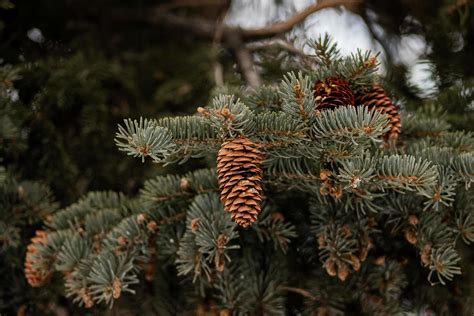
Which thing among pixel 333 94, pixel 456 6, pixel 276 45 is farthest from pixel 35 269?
pixel 456 6

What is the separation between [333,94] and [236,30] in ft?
1.87

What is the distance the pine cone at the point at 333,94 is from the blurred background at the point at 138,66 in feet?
0.63

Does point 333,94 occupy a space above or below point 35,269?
above

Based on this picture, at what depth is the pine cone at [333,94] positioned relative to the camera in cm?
59

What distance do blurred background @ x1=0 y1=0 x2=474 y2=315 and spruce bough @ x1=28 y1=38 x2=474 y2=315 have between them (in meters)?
0.14

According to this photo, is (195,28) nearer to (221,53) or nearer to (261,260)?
(221,53)

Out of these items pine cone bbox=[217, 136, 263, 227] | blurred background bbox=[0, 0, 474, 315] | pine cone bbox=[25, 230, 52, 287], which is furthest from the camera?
blurred background bbox=[0, 0, 474, 315]

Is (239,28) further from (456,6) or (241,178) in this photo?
(241,178)

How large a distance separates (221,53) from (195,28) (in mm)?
118

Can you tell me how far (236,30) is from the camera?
3.68 ft

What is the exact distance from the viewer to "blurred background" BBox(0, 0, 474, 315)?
918 mm

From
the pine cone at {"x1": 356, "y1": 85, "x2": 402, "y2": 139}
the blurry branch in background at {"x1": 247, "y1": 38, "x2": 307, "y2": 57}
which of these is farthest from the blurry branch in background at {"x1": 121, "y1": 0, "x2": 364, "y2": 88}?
the pine cone at {"x1": 356, "y1": 85, "x2": 402, "y2": 139}

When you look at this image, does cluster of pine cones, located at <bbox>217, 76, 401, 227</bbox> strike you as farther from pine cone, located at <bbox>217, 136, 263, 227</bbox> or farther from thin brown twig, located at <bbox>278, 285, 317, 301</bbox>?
thin brown twig, located at <bbox>278, 285, 317, 301</bbox>

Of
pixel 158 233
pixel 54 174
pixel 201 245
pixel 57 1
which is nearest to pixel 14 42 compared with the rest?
pixel 57 1
